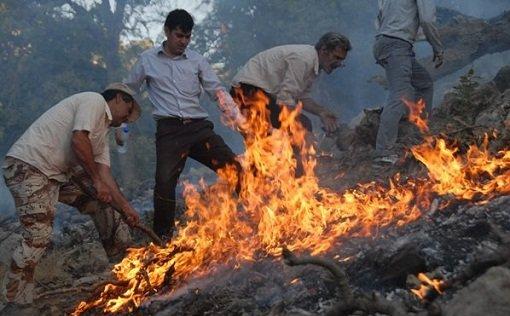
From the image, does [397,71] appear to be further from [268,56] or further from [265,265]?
[265,265]

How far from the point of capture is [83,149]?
13.2ft

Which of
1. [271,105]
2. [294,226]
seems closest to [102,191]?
[294,226]

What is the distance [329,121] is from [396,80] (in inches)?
43.1

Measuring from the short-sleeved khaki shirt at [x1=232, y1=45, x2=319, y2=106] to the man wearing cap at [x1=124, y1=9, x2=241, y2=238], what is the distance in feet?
1.96

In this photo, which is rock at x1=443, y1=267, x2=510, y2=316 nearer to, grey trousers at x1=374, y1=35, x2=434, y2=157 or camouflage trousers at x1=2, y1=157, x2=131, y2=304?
camouflage trousers at x1=2, y1=157, x2=131, y2=304

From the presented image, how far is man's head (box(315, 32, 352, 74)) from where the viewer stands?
5348 mm

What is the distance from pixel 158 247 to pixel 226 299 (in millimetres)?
1284

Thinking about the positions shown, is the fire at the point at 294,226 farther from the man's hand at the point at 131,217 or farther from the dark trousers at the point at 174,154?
the dark trousers at the point at 174,154

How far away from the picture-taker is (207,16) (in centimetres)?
2788

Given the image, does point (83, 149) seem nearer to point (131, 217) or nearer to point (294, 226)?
point (131, 217)

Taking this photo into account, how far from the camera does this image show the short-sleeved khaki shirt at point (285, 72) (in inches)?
216

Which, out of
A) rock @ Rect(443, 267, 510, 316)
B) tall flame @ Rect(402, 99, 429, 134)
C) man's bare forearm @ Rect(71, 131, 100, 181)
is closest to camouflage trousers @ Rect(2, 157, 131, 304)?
man's bare forearm @ Rect(71, 131, 100, 181)

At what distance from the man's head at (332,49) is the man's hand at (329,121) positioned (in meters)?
0.55

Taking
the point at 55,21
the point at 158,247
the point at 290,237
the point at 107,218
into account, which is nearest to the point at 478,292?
the point at 290,237
